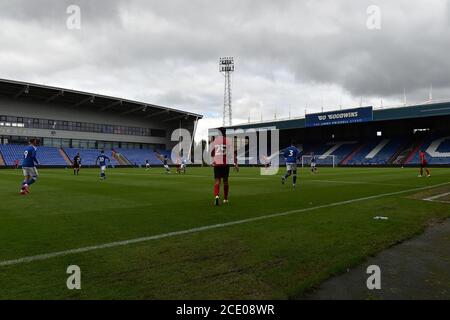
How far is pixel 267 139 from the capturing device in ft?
231

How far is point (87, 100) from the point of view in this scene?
60.8 meters

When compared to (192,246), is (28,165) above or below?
above

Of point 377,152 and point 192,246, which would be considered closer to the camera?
point 192,246

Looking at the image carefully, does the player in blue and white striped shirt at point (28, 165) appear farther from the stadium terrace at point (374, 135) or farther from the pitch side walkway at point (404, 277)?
the stadium terrace at point (374, 135)

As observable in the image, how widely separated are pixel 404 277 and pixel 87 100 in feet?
207

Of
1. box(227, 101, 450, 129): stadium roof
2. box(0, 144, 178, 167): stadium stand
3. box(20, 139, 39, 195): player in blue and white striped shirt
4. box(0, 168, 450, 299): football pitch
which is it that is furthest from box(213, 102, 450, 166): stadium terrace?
box(20, 139, 39, 195): player in blue and white striped shirt

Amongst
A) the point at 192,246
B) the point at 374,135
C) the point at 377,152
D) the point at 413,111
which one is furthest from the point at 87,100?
the point at 192,246

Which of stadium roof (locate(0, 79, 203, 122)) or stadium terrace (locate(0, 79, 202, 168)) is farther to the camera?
stadium terrace (locate(0, 79, 202, 168))

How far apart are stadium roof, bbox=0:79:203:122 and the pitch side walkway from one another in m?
56.7

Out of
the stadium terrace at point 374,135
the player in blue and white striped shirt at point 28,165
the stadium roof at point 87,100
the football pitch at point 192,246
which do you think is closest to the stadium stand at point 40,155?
the stadium roof at point 87,100

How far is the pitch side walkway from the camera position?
377 cm

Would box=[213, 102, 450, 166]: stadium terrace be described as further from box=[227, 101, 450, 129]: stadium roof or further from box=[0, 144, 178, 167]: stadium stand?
box=[0, 144, 178, 167]: stadium stand

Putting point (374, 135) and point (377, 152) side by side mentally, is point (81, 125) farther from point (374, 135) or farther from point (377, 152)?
point (374, 135)
